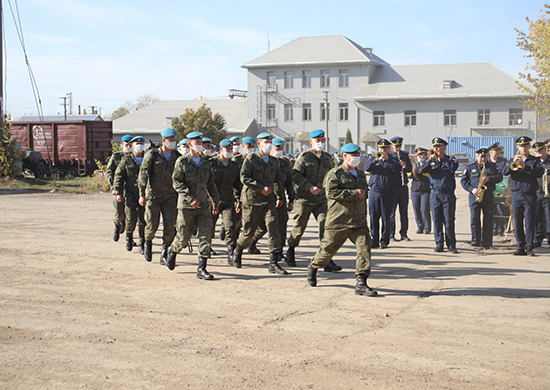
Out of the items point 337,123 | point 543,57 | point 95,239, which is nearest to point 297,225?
point 95,239

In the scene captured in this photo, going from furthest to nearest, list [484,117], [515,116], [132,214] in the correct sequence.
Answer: [484,117]
[515,116]
[132,214]

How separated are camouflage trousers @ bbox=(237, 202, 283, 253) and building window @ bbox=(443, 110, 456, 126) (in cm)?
4795

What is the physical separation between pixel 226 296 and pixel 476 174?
6136 mm

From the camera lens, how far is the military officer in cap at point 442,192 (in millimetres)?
10383

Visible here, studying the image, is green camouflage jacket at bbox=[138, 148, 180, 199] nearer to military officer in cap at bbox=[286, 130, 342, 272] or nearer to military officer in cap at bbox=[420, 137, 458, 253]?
military officer in cap at bbox=[286, 130, 342, 272]

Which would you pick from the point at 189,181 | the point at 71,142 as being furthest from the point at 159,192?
the point at 71,142

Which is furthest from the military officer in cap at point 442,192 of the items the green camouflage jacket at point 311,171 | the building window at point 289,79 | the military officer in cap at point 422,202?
the building window at point 289,79

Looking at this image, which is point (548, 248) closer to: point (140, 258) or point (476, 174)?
point (476, 174)

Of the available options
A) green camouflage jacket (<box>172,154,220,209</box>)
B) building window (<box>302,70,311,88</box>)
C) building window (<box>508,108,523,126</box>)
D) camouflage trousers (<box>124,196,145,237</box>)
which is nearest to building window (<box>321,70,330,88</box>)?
building window (<box>302,70,311,88</box>)

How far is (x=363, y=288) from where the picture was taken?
7023 mm

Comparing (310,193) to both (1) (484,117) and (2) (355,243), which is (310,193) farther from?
(1) (484,117)

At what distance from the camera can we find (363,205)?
7.15m

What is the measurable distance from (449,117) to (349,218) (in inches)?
1941

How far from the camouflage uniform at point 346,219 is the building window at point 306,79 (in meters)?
53.4
